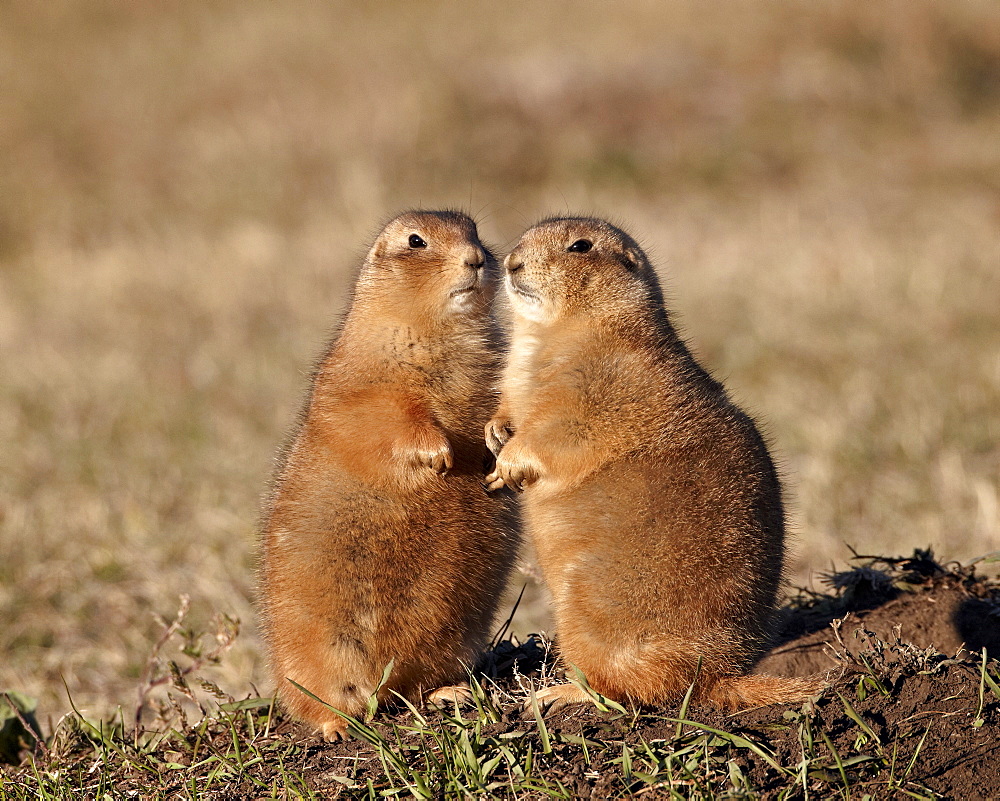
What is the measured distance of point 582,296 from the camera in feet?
12.2

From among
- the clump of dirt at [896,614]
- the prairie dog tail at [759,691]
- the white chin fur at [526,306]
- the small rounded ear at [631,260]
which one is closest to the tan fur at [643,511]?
the prairie dog tail at [759,691]

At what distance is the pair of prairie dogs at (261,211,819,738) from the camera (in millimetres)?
3312

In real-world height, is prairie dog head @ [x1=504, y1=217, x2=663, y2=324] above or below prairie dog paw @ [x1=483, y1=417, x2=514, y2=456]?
above

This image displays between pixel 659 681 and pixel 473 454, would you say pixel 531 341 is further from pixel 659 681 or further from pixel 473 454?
pixel 659 681

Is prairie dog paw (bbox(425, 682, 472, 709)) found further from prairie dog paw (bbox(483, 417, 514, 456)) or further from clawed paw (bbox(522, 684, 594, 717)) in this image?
prairie dog paw (bbox(483, 417, 514, 456))

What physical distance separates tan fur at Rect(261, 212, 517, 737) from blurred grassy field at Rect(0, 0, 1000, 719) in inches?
52.3

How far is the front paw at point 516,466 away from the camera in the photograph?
11.1ft

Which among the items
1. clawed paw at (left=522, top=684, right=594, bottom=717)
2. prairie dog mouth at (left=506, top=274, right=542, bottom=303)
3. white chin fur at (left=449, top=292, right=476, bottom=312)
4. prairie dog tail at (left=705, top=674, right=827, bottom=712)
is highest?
prairie dog mouth at (left=506, top=274, right=542, bottom=303)

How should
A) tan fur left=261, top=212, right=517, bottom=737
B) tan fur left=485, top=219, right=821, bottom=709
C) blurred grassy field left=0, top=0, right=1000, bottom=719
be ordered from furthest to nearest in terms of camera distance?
1. blurred grassy field left=0, top=0, right=1000, bottom=719
2. tan fur left=261, top=212, right=517, bottom=737
3. tan fur left=485, top=219, right=821, bottom=709

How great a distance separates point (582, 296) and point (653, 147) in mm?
14974

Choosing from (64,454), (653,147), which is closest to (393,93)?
(653,147)

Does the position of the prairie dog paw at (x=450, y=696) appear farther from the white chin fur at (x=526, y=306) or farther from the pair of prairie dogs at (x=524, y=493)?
the white chin fur at (x=526, y=306)

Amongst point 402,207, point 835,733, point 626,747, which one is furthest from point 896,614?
point 402,207

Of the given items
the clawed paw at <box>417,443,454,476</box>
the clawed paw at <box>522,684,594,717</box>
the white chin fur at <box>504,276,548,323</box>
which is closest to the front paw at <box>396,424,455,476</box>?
the clawed paw at <box>417,443,454,476</box>
